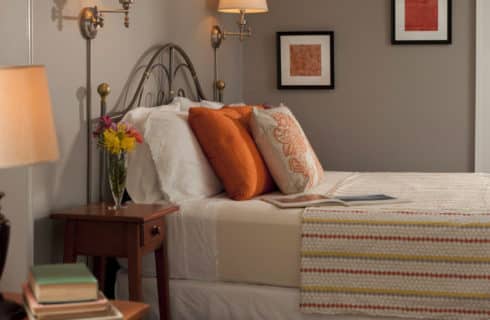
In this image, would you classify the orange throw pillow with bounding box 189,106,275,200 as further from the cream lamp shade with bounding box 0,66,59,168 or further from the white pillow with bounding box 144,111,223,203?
the cream lamp shade with bounding box 0,66,59,168

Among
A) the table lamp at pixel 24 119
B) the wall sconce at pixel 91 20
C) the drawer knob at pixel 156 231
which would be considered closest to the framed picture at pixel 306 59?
the wall sconce at pixel 91 20

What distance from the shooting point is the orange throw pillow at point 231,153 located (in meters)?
3.19

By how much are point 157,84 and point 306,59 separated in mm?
1730

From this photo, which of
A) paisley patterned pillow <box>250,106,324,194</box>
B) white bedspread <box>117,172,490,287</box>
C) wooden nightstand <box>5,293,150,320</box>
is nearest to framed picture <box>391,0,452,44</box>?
paisley patterned pillow <box>250,106,324,194</box>

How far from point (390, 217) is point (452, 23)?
2772 mm

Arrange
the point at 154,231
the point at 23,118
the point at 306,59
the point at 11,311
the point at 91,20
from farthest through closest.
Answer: the point at 306,59
the point at 91,20
the point at 154,231
the point at 11,311
the point at 23,118

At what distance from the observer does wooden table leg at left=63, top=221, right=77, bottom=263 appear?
108 inches

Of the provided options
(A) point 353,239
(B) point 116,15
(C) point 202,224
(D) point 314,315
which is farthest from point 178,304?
(B) point 116,15

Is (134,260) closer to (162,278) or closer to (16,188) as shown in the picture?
(162,278)

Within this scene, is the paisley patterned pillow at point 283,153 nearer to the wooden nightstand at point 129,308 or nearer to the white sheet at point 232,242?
the white sheet at point 232,242

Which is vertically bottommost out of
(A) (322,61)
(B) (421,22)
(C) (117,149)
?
(C) (117,149)

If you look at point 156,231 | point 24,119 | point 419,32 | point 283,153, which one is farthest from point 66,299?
point 419,32

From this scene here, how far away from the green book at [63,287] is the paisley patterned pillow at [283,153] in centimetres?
161

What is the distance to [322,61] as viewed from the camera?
17.3 feet
